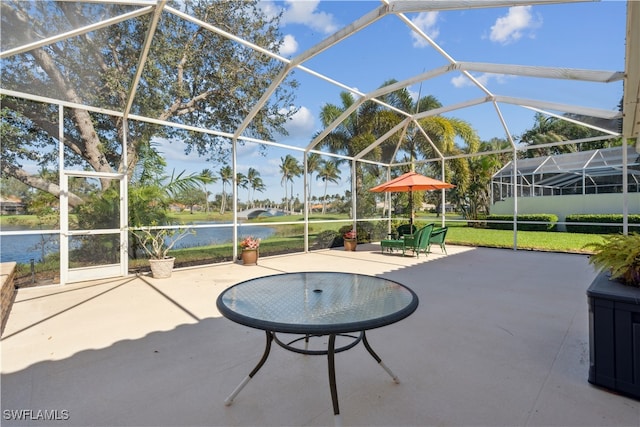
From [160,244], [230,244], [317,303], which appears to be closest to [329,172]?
[230,244]

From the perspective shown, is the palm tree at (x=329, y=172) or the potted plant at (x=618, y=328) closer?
the potted plant at (x=618, y=328)

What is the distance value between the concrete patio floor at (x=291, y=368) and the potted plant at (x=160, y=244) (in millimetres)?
1205

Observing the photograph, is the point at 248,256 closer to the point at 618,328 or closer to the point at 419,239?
the point at 419,239

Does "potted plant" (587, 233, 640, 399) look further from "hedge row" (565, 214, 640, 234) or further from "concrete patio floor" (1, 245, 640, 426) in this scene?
"hedge row" (565, 214, 640, 234)

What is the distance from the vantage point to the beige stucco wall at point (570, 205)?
541 inches

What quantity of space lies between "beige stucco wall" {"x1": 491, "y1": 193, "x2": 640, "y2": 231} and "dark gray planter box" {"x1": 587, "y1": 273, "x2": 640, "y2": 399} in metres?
14.8

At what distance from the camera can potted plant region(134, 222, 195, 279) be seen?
5699mm

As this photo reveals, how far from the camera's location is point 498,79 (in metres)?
6.59

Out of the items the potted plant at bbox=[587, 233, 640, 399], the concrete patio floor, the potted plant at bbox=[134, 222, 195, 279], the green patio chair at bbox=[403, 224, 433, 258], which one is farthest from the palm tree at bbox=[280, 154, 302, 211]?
the potted plant at bbox=[587, 233, 640, 399]

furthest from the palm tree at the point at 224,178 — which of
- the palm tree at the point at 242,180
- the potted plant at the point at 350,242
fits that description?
the potted plant at the point at 350,242

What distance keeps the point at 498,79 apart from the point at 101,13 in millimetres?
7559

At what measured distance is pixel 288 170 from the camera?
374 inches

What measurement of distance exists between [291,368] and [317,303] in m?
0.80

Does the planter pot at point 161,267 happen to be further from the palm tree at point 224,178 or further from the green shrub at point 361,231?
the green shrub at point 361,231
